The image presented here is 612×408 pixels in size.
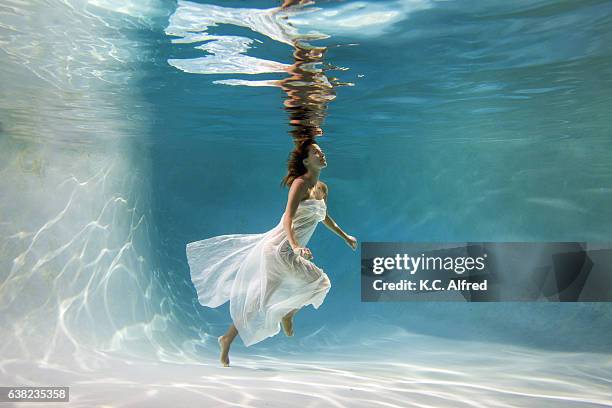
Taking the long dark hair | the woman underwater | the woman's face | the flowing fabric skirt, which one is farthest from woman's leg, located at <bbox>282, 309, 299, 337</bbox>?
the woman's face

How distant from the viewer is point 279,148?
26141 millimetres

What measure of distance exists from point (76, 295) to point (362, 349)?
9.05 m

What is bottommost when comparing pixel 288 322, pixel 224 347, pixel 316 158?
pixel 224 347

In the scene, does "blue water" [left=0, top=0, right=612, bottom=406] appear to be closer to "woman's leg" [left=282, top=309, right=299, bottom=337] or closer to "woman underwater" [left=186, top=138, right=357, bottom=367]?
"woman underwater" [left=186, top=138, right=357, bottom=367]

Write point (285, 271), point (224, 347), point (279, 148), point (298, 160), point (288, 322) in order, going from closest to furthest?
point (285, 271)
point (298, 160)
point (288, 322)
point (224, 347)
point (279, 148)

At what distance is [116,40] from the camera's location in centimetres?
902

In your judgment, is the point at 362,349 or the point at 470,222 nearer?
the point at 362,349

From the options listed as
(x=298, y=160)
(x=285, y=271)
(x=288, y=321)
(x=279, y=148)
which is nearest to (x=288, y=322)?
(x=288, y=321)

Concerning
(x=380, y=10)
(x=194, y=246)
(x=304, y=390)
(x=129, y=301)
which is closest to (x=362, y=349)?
(x=129, y=301)

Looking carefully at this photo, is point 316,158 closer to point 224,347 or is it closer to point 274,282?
point 274,282

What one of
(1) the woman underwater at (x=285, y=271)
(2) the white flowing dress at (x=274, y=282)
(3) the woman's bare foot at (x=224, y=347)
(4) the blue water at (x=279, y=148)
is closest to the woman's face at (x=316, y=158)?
(1) the woman underwater at (x=285, y=271)

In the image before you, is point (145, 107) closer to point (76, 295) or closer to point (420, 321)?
point (76, 295)

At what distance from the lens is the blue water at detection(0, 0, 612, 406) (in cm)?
877

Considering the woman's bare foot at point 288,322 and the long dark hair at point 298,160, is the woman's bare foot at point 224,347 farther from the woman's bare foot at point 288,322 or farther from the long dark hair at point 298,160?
the long dark hair at point 298,160
